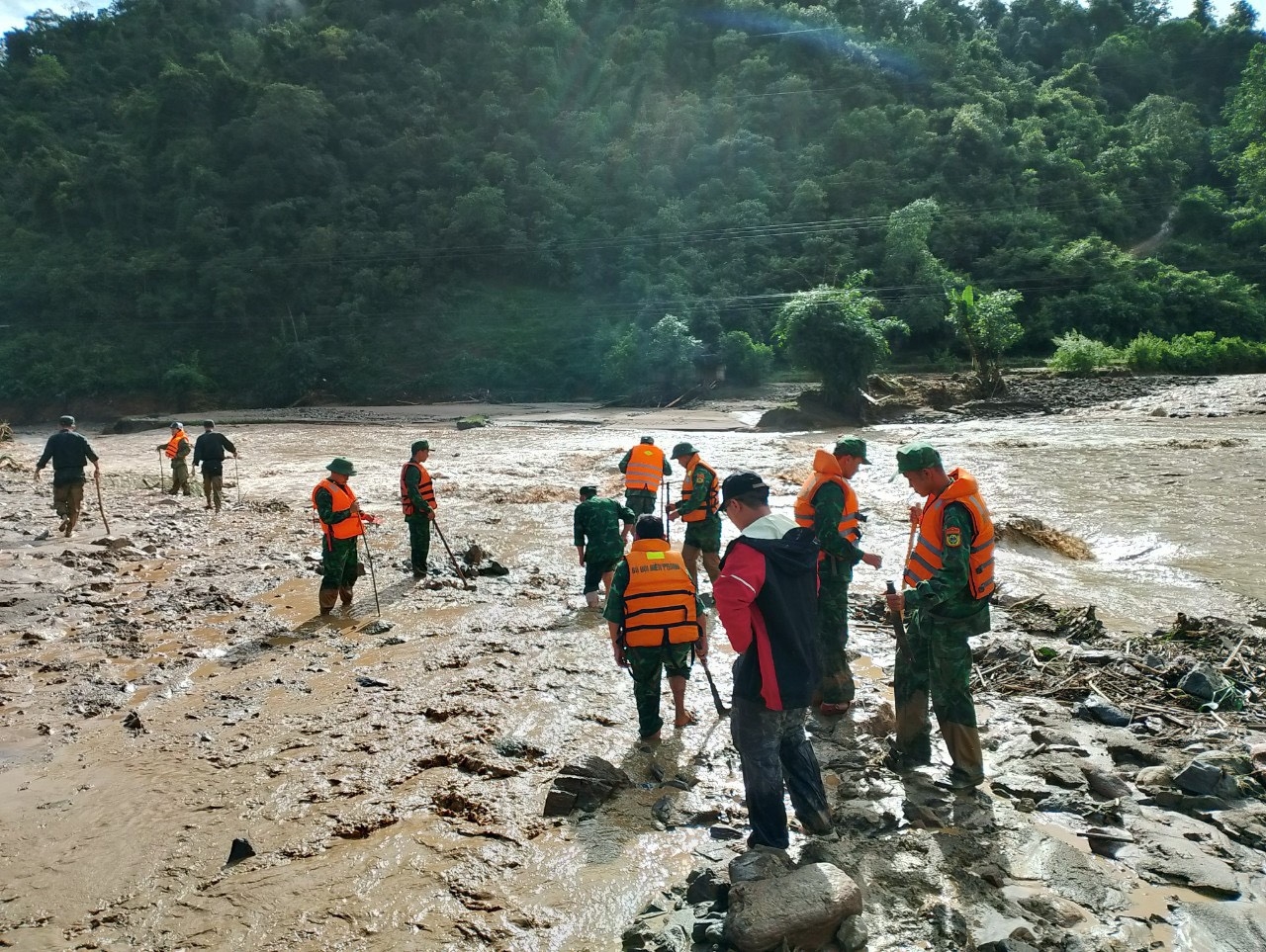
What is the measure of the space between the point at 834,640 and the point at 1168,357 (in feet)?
112

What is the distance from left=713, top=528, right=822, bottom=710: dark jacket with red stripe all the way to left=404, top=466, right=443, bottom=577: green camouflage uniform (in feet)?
22.5

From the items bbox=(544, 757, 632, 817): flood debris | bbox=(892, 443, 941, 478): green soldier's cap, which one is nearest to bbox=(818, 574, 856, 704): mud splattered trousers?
bbox=(892, 443, 941, 478): green soldier's cap

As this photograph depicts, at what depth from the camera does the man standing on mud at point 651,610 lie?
5246 mm

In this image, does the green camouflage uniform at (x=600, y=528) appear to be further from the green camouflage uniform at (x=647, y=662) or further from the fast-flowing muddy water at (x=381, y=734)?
the green camouflage uniform at (x=647, y=662)

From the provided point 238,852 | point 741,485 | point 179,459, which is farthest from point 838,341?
point 238,852

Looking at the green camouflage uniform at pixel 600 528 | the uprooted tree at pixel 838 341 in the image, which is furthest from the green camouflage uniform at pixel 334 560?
the uprooted tree at pixel 838 341

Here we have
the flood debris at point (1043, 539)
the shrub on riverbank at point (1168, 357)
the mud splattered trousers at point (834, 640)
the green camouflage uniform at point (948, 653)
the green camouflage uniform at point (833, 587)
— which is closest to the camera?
the green camouflage uniform at point (948, 653)

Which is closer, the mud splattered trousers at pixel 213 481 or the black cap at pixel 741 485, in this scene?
the black cap at pixel 741 485

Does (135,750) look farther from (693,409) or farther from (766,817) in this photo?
(693,409)

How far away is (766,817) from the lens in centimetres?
397

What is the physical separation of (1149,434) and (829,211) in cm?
3278

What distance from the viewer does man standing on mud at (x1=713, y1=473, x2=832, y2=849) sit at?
146 inches

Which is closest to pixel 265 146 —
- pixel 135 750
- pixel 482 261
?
pixel 482 261

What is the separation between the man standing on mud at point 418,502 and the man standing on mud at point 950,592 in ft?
21.1
